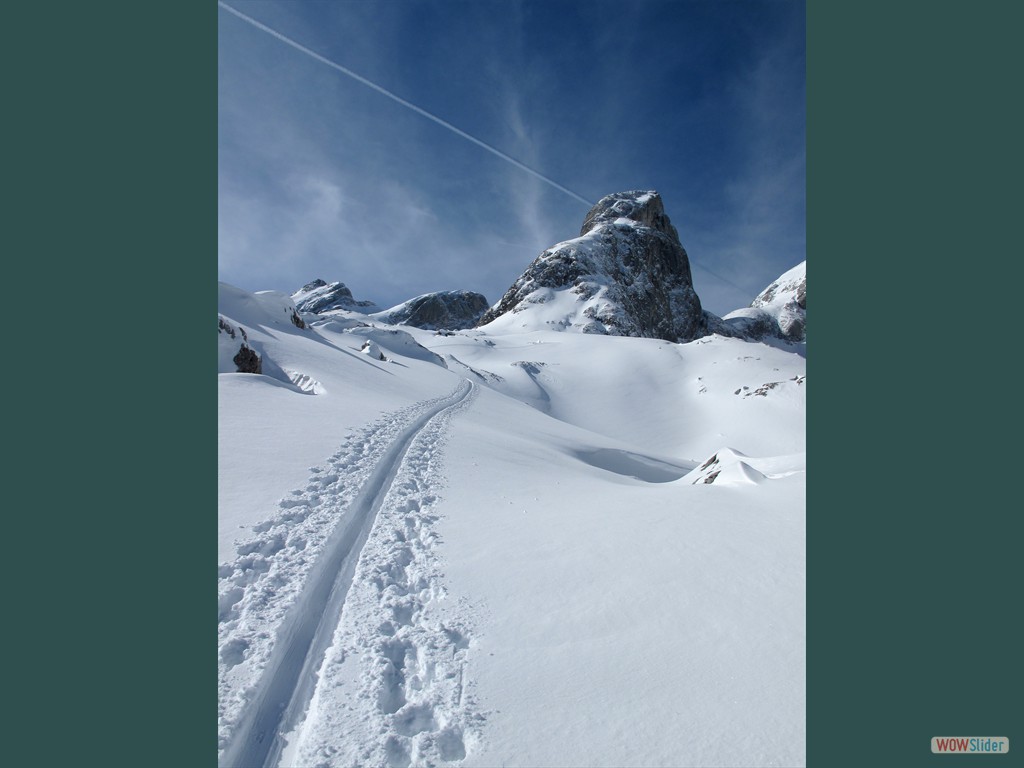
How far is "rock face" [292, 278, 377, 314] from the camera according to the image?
182625mm

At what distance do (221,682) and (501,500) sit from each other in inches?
174

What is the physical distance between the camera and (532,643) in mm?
3312

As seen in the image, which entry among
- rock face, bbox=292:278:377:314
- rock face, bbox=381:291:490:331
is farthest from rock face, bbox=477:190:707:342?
rock face, bbox=292:278:377:314

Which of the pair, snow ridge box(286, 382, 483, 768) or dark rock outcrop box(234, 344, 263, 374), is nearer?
snow ridge box(286, 382, 483, 768)

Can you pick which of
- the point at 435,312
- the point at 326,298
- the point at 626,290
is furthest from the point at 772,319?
the point at 326,298

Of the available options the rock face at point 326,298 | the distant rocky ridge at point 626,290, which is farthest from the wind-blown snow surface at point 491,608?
the rock face at point 326,298

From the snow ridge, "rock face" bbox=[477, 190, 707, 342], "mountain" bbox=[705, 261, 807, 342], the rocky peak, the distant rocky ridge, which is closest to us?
the snow ridge

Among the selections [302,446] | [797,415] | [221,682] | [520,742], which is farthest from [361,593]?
[797,415]

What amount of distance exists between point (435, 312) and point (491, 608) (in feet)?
618

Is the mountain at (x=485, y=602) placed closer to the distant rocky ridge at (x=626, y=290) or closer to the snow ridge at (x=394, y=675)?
the snow ridge at (x=394, y=675)

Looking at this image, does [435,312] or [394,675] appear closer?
[394,675]

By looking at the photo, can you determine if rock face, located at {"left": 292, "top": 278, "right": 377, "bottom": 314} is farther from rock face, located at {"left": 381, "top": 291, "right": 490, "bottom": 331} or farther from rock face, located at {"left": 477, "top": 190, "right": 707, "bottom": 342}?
rock face, located at {"left": 477, "top": 190, "right": 707, "bottom": 342}

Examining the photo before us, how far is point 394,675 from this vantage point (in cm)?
301

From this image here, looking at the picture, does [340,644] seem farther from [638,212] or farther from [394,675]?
[638,212]
